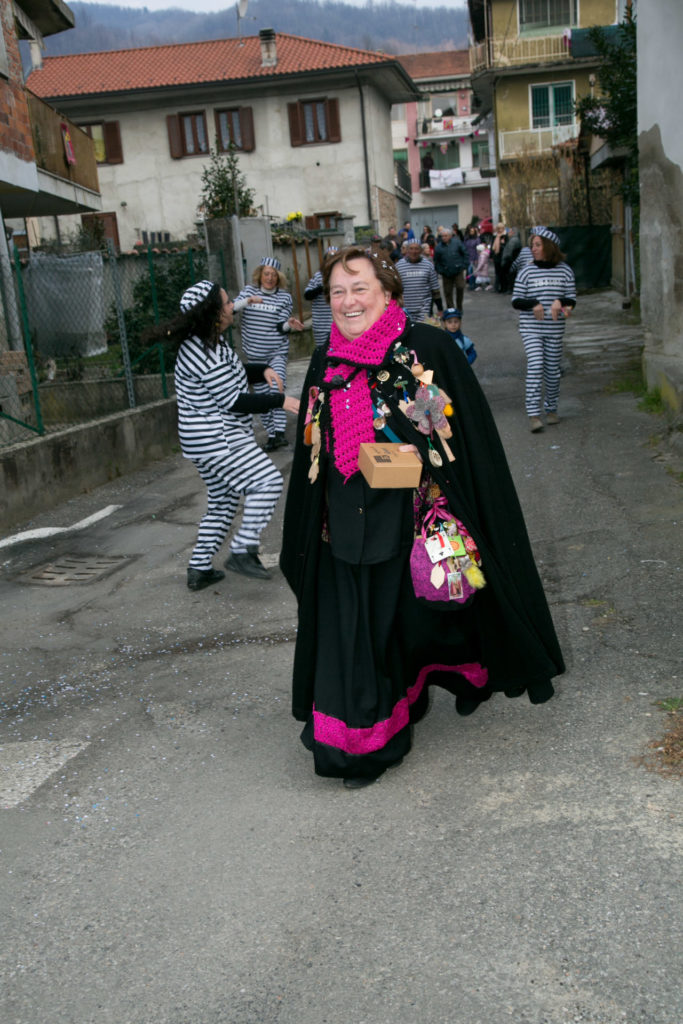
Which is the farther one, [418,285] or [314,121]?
[314,121]

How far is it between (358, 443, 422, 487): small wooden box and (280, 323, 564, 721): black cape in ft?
0.63

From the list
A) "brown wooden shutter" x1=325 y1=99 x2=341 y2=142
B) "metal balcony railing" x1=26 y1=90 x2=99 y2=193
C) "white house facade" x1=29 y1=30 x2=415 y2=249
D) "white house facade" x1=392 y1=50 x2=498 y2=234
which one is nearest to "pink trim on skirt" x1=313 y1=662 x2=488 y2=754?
"metal balcony railing" x1=26 y1=90 x2=99 y2=193

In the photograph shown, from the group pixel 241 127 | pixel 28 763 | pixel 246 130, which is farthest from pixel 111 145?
pixel 28 763

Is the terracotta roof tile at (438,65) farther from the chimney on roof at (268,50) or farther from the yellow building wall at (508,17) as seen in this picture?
the chimney on roof at (268,50)

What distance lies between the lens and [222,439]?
255 inches

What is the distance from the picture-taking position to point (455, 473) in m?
3.81

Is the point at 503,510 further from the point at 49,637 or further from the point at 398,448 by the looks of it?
the point at 49,637

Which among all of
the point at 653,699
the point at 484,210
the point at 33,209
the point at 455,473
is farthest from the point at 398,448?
the point at 484,210

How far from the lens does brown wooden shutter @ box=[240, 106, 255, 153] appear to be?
121 ft

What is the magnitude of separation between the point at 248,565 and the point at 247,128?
33.3 metres

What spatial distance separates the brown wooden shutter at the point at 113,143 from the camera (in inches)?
1480

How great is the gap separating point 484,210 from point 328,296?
7196cm

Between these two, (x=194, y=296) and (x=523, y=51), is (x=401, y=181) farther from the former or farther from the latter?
(x=194, y=296)

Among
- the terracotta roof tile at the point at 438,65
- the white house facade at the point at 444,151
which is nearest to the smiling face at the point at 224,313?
the white house facade at the point at 444,151
